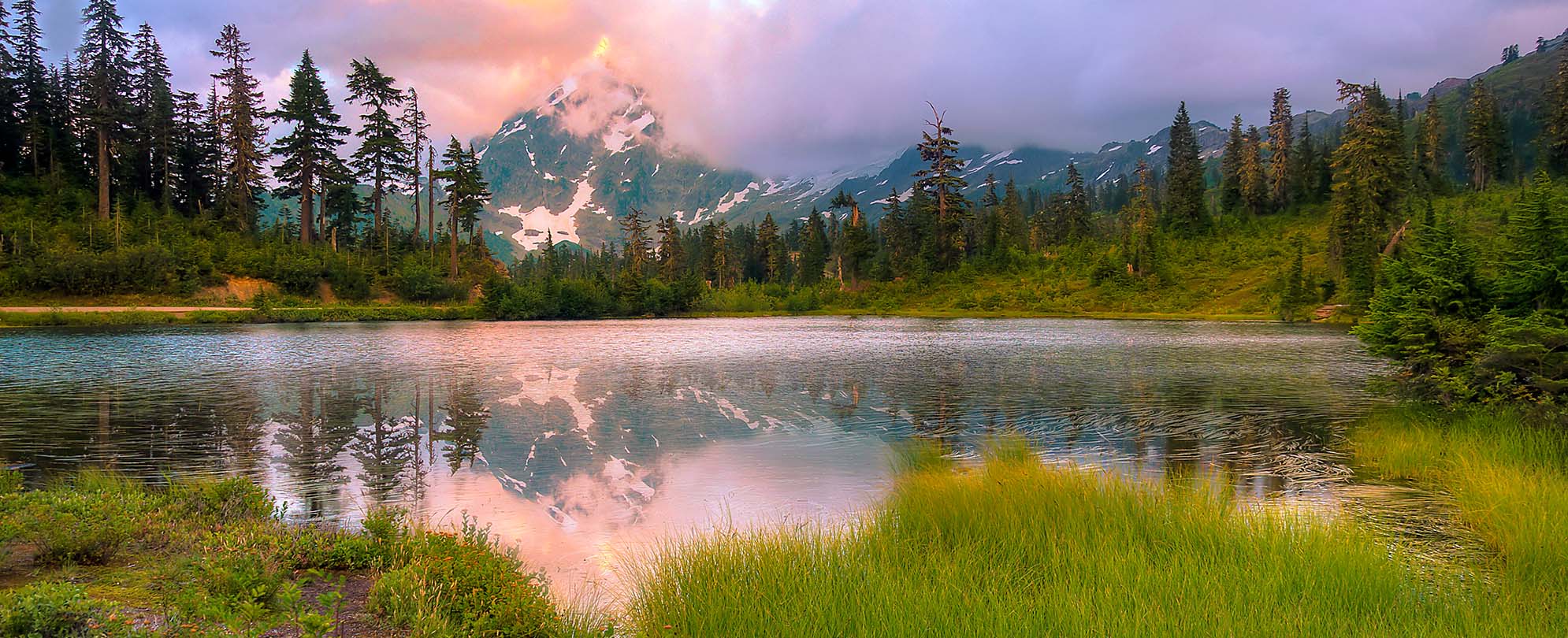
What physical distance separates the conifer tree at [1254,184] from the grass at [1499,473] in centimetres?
9492

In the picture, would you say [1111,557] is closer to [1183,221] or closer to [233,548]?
[233,548]

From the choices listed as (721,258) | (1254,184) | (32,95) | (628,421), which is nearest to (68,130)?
(32,95)

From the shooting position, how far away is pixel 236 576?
6.09 m

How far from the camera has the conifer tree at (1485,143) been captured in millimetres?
95312

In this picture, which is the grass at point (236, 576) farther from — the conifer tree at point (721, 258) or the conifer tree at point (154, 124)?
the conifer tree at point (721, 258)

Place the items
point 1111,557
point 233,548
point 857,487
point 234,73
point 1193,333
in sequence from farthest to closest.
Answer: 1. point 234,73
2. point 1193,333
3. point 857,487
4. point 233,548
5. point 1111,557

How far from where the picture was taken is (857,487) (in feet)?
37.5

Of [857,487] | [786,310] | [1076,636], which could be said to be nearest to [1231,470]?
[857,487]

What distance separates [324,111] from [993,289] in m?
72.7

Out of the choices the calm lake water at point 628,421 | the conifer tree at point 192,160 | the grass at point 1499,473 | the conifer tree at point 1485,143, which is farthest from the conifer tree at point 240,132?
the conifer tree at point 1485,143

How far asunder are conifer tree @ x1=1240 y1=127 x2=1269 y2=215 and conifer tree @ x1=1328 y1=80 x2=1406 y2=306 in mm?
10942

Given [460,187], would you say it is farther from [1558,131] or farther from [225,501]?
[1558,131]

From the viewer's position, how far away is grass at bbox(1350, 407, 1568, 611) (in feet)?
20.5

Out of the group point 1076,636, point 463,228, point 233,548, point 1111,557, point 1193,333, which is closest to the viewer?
point 1076,636
